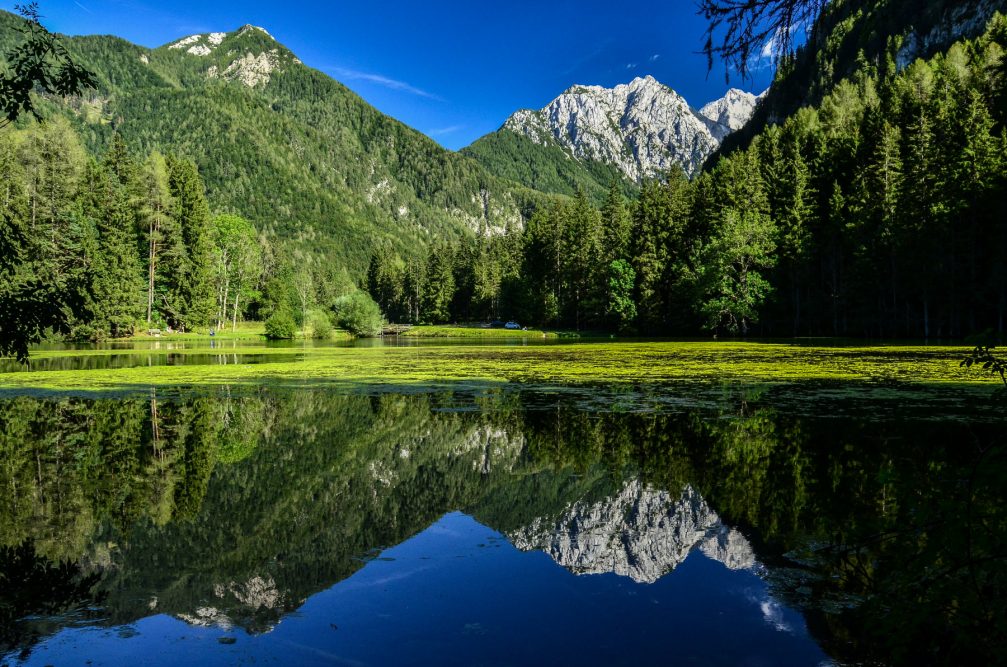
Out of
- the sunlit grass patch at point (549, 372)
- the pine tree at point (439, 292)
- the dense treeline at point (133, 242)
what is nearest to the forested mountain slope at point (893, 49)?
the sunlit grass patch at point (549, 372)

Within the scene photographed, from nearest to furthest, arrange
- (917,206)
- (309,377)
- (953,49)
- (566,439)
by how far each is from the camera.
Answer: (566,439), (309,377), (917,206), (953,49)

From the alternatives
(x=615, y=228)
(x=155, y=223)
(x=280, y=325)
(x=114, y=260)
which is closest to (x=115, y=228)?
(x=114, y=260)

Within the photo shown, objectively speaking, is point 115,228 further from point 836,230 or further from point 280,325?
point 836,230

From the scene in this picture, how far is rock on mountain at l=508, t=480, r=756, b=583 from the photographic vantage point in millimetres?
6828

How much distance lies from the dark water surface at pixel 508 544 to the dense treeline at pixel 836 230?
46165 mm

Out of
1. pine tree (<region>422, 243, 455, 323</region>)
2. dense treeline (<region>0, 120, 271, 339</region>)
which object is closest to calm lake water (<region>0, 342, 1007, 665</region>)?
dense treeline (<region>0, 120, 271, 339</region>)

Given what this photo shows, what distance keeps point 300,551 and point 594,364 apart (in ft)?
80.4

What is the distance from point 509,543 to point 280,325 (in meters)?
70.6

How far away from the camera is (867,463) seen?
33.1ft

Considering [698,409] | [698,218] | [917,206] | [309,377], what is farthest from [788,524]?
[698,218]

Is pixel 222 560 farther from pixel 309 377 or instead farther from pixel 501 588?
pixel 309 377

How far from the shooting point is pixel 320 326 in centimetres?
7869

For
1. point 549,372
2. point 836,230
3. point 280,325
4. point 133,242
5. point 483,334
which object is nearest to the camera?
point 549,372

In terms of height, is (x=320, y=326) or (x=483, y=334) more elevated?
(x=320, y=326)
